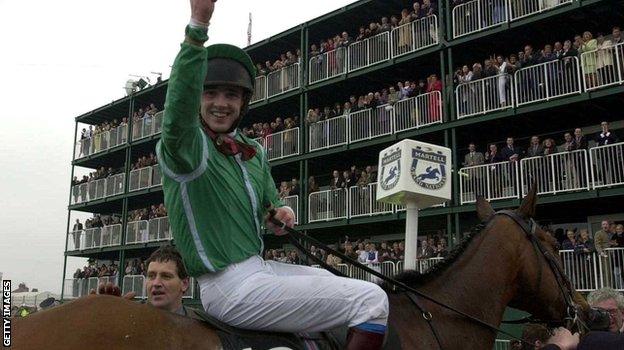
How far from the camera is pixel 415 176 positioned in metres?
7.34

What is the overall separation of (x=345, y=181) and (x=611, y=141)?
808 cm

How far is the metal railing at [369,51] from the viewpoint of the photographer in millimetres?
19953

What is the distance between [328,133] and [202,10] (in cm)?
1861

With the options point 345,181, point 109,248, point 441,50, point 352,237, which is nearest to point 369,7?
point 441,50

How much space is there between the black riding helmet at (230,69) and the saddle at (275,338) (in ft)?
2.82

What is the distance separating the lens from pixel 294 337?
268 centimetres

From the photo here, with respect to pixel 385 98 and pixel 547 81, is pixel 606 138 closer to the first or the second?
pixel 547 81

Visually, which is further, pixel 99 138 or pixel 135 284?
pixel 99 138

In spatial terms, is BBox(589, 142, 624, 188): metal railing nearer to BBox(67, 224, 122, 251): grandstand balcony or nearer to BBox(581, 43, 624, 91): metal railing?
BBox(581, 43, 624, 91): metal railing

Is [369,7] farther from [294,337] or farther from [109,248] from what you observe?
[294,337]

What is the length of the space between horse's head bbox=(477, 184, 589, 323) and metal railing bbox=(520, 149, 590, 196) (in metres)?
10.9

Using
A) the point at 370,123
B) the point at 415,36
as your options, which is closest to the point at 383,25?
the point at 415,36

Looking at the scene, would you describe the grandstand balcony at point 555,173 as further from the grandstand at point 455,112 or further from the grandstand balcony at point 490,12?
the grandstand balcony at point 490,12

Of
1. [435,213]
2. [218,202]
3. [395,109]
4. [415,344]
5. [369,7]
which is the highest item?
[369,7]
